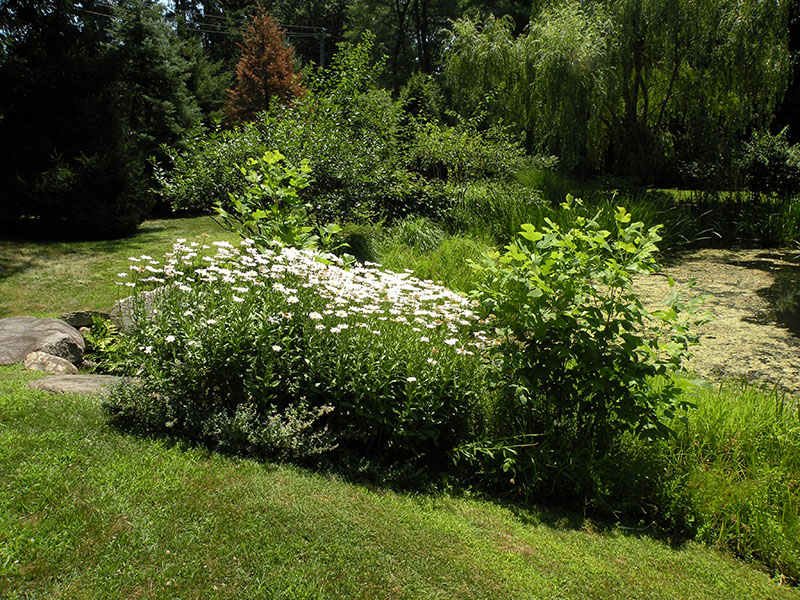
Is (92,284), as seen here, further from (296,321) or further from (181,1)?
(181,1)

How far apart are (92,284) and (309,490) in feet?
16.9

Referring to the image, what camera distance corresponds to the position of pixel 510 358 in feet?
10.9

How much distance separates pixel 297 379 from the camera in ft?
10.6

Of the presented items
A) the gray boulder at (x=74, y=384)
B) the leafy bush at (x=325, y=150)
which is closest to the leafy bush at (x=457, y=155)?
the leafy bush at (x=325, y=150)

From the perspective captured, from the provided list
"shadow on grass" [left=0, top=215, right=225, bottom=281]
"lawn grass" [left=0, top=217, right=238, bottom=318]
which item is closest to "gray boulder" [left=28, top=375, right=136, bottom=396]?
"lawn grass" [left=0, top=217, right=238, bottom=318]

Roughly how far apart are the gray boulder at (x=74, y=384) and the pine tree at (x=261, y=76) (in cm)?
1702

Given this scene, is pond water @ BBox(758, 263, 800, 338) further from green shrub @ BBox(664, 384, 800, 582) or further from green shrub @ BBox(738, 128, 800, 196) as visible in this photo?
green shrub @ BBox(738, 128, 800, 196)

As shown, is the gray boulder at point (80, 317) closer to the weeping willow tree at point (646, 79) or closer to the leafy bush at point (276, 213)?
the leafy bush at point (276, 213)

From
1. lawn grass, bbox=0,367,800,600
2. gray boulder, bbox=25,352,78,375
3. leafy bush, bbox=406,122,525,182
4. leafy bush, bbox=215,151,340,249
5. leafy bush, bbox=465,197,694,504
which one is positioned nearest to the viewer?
lawn grass, bbox=0,367,800,600

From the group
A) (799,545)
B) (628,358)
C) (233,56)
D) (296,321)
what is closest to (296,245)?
(296,321)

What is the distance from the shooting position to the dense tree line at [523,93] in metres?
8.85

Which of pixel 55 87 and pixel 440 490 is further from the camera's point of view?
pixel 55 87

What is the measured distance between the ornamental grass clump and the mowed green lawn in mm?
196

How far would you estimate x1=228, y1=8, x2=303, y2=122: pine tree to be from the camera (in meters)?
19.5
